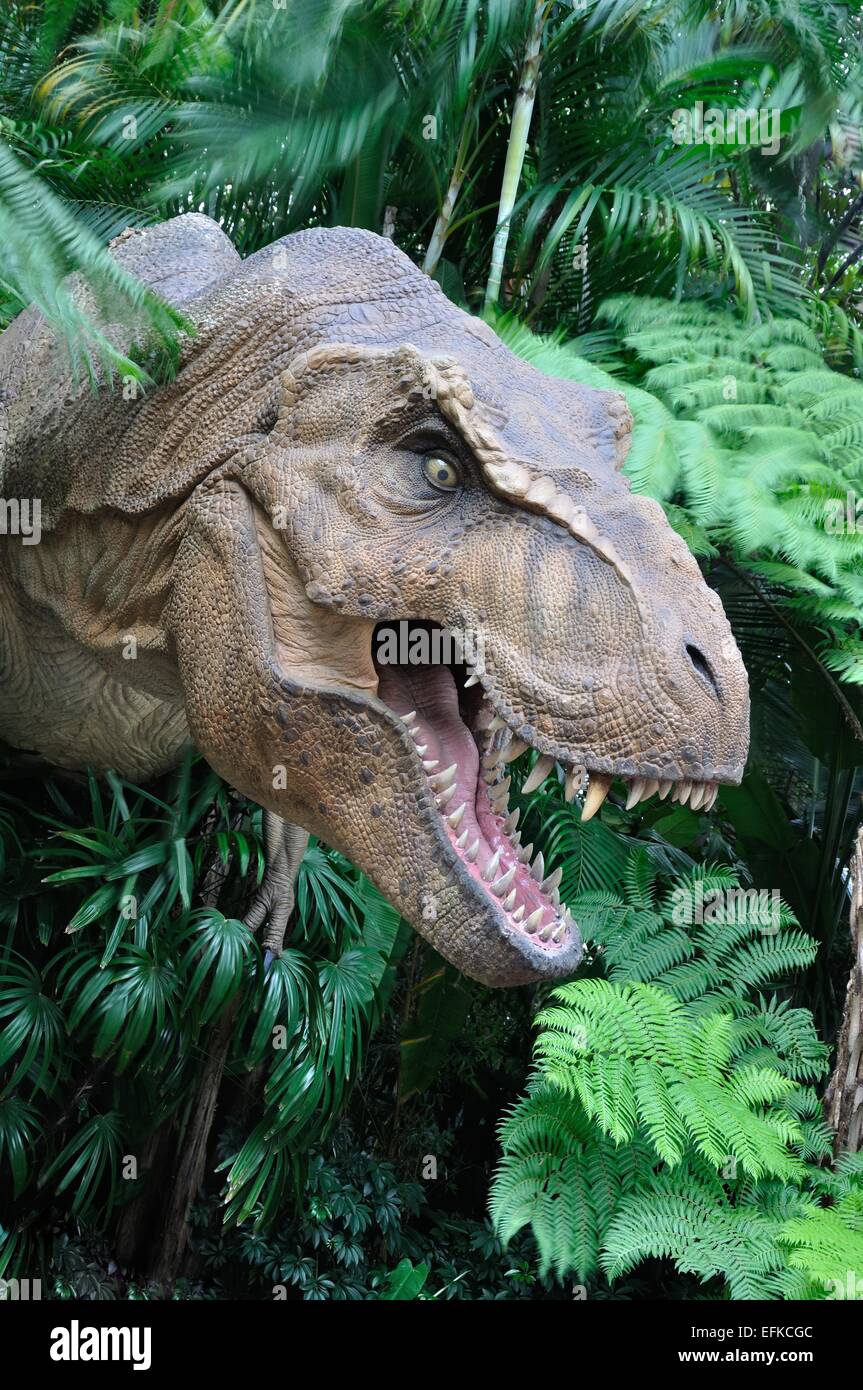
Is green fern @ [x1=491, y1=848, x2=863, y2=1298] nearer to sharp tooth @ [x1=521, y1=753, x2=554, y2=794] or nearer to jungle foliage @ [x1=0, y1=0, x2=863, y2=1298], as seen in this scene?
jungle foliage @ [x1=0, y1=0, x2=863, y2=1298]

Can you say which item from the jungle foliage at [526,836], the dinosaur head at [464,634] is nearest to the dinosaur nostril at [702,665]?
the dinosaur head at [464,634]

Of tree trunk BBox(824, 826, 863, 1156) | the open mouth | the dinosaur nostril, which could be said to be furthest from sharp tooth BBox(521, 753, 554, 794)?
tree trunk BBox(824, 826, 863, 1156)

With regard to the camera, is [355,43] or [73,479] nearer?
[73,479]

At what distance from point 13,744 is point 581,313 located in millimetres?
3703

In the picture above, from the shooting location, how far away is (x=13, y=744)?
115 inches

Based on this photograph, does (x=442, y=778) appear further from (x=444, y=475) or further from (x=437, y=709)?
(x=444, y=475)

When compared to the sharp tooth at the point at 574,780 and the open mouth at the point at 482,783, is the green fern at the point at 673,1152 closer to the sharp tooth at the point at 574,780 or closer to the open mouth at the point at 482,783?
the open mouth at the point at 482,783

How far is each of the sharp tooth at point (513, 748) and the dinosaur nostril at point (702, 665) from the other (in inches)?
10.6

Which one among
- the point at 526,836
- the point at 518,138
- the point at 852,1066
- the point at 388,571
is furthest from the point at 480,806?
the point at 518,138

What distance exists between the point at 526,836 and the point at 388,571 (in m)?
3.09

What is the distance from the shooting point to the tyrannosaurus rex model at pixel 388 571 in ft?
5.74
